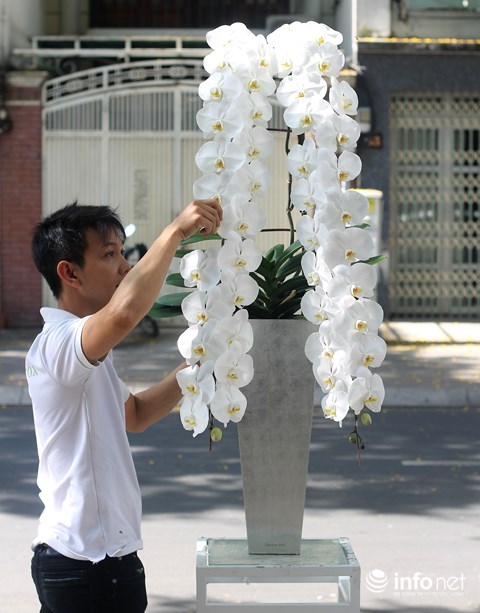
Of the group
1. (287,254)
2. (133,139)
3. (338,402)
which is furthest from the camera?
(133,139)

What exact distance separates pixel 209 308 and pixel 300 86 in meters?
0.62

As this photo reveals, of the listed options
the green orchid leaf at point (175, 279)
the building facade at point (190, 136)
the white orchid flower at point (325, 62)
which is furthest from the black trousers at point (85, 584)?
the building facade at point (190, 136)

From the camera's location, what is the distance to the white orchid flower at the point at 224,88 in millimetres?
3059

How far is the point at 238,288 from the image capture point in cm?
299

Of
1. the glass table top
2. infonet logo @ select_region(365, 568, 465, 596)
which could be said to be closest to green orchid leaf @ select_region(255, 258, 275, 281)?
the glass table top

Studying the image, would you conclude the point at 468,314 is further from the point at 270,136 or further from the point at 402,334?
the point at 270,136

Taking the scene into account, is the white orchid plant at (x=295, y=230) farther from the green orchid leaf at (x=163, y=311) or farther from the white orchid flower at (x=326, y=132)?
the green orchid leaf at (x=163, y=311)

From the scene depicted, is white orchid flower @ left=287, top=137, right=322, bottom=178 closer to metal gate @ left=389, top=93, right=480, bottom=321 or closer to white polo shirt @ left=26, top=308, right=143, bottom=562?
white polo shirt @ left=26, top=308, right=143, bottom=562

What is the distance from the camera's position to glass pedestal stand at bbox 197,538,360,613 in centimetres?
306

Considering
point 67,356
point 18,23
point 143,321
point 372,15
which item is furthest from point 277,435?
point 18,23

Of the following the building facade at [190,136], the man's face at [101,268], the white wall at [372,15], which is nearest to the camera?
the man's face at [101,268]

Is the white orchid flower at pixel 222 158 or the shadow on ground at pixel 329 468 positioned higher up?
the white orchid flower at pixel 222 158

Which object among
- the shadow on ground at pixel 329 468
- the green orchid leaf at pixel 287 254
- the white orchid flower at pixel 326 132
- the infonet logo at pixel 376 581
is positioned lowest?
the shadow on ground at pixel 329 468

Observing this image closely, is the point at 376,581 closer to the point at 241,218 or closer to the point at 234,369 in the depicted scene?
the point at 234,369
